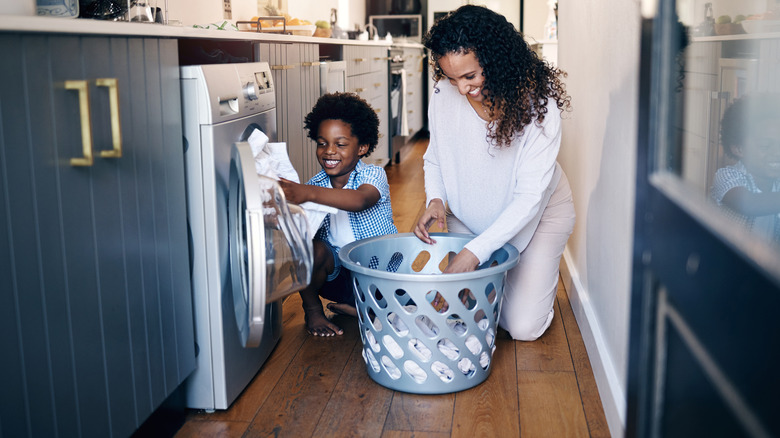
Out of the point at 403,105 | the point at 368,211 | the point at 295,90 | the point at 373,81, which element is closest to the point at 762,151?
the point at 368,211

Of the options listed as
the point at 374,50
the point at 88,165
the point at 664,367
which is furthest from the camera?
the point at 374,50

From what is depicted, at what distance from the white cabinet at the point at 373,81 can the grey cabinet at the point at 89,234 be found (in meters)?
2.41

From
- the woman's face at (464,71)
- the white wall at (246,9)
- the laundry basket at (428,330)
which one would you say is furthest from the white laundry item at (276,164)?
the white wall at (246,9)

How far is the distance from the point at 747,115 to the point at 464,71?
0.75m

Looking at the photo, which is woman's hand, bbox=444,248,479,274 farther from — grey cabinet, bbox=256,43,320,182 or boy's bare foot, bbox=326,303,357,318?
grey cabinet, bbox=256,43,320,182

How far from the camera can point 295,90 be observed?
267 cm

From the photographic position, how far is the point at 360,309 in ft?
5.99

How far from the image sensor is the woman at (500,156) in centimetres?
187

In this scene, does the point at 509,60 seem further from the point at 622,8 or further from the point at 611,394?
the point at 611,394

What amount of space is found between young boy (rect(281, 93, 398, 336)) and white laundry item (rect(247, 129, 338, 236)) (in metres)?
0.16

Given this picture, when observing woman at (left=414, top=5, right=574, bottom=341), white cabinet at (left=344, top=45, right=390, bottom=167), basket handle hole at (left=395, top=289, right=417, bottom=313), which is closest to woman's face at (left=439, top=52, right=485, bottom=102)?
woman at (left=414, top=5, right=574, bottom=341)

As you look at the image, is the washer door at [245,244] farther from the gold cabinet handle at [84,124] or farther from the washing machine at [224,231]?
the gold cabinet handle at [84,124]

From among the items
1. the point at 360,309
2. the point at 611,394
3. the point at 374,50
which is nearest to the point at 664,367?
the point at 611,394

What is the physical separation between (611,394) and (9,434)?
3.85 feet
